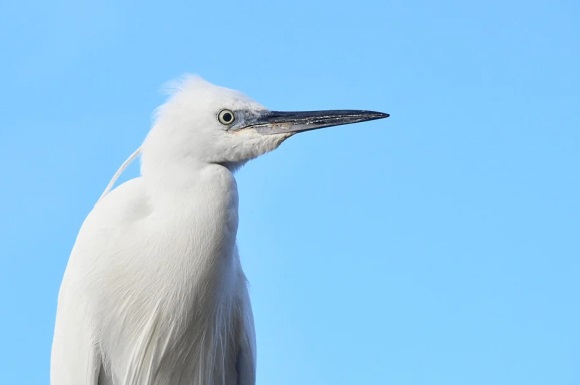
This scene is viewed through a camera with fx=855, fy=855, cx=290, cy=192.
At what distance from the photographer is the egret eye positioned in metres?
2.53

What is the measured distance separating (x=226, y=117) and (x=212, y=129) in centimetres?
6

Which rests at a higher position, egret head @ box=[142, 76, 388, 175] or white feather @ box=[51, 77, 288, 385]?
egret head @ box=[142, 76, 388, 175]

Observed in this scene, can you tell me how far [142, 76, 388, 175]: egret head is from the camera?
2520 mm

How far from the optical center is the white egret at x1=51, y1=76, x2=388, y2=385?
254cm

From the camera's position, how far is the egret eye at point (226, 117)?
2527 millimetres

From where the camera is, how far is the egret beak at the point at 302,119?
2.58 metres

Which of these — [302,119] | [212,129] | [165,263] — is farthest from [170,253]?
[302,119]

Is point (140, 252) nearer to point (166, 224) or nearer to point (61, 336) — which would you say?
point (166, 224)

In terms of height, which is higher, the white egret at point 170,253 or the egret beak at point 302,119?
the egret beak at point 302,119

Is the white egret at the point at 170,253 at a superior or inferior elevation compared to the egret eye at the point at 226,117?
inferior

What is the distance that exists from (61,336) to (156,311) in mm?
357

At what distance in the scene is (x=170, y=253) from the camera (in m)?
2.63

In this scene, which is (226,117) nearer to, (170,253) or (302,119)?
(302,119)

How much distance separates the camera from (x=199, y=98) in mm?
2576
